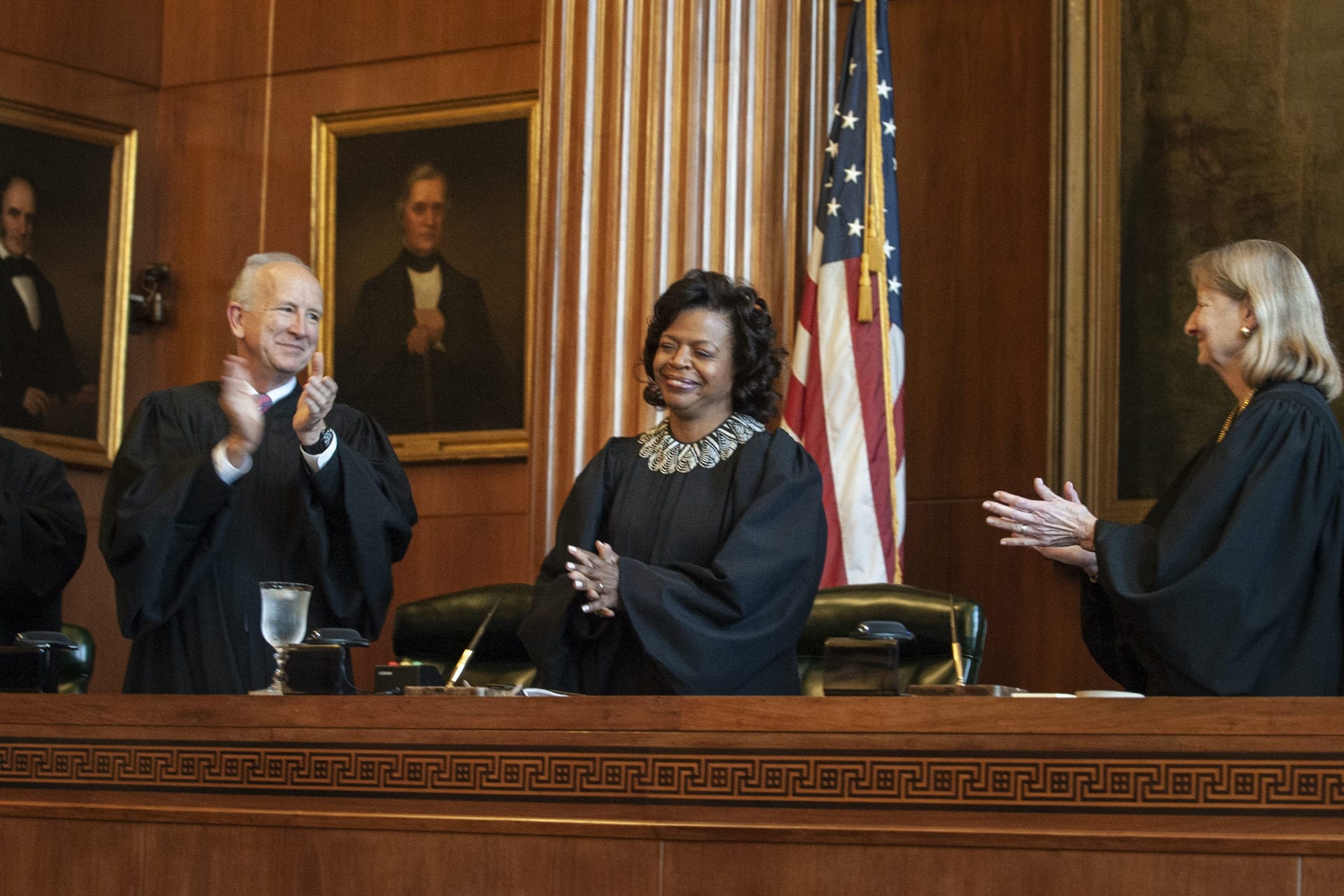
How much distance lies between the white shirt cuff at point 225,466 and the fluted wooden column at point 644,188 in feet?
5.47

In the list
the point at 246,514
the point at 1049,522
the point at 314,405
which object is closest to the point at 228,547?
the point at 246,514

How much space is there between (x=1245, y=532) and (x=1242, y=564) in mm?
64

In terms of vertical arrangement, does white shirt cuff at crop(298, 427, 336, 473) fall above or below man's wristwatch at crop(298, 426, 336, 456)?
Answer: below

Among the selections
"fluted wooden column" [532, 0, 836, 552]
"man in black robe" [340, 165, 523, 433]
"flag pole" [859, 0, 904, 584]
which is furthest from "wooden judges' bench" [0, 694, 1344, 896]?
"man in black robe" [340, 165, 523, 433]

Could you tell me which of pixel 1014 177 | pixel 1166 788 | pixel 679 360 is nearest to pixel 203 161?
pixel 1014 177

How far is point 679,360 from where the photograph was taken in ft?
13.1

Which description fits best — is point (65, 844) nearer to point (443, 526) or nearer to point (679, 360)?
point (679, 360)

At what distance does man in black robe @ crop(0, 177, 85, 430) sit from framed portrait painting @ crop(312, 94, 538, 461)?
1076 millimetres

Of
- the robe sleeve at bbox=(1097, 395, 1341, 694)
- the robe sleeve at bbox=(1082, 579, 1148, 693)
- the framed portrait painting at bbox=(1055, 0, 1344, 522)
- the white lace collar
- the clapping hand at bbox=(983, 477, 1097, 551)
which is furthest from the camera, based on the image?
the framed portrait painting at bbox=(1055, 0, 1344, 522)

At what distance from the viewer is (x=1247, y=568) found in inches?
131

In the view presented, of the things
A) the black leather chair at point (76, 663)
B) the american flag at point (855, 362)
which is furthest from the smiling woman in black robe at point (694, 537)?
the black leather chair at point (76, 663)

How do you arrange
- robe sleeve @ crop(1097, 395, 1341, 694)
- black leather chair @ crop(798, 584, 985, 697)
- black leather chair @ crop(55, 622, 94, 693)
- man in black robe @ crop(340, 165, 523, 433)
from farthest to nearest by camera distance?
1. man in black robe @ crop(340, 165, 523, 433)
2. black leather chair @ crop(55, 622, 94, 693)
3. black leather chair @ crop(798, 584, 985, 697)
4. robe sleeve @ crop(1097, 395, 1341, 694)

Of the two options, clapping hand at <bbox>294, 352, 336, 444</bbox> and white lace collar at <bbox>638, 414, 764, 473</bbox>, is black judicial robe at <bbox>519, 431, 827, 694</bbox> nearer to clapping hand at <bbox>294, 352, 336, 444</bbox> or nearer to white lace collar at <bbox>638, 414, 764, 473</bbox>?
white lace collar at <bbox>638, 414, 764, 473</bbox>

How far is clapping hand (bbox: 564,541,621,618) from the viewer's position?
360cm
